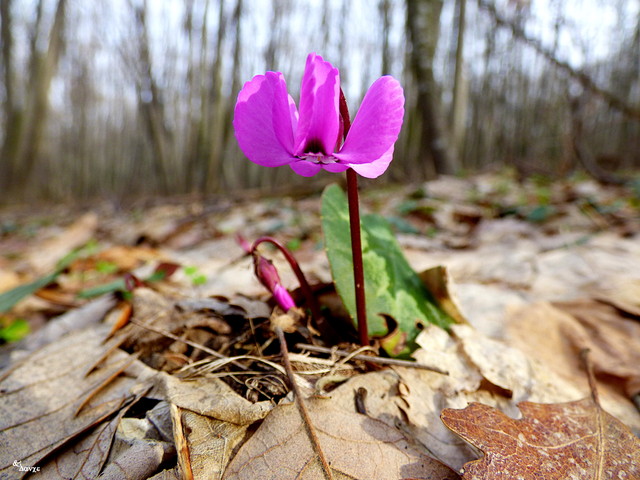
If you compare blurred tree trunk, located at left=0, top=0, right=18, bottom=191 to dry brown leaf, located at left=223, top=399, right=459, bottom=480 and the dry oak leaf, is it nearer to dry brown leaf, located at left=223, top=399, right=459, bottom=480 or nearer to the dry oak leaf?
dry brown leaf, located at left=223, top=399, right=459, bottom=480

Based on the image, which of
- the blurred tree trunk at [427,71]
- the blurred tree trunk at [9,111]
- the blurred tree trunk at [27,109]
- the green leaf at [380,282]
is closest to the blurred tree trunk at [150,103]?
the blurred tree trunk at [27,109]

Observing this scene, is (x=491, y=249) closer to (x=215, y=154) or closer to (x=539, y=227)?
(x=539, y=227)

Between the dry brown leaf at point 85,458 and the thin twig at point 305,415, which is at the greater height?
the thin twig at point 305,415

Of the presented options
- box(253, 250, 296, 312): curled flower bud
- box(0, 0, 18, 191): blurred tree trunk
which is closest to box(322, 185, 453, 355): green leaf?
box(253, 250, 296, 312): curled flower bud

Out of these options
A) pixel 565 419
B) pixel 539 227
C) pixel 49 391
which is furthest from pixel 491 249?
pixel 49 391

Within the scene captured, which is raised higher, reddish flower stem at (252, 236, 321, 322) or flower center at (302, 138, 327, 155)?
flower center at (302, 138, 327, 155)

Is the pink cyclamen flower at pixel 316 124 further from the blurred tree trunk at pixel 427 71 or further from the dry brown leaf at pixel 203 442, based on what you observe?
the blurred tree trunk at pixel 427 71
